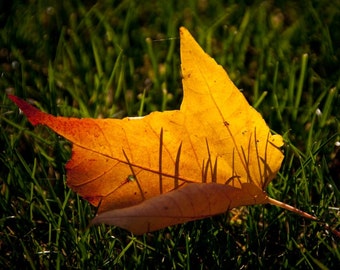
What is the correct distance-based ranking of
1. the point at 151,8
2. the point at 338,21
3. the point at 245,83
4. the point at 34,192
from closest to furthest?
the point at 34,192
the point at 245,83
the point at 338,21
the point at 151,8

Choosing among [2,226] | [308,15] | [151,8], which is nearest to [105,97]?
[2,226]

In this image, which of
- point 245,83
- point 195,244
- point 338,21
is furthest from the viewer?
point 338,21

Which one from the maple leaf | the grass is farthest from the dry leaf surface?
the grass

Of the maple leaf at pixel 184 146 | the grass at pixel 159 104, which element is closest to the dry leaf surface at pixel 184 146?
the maple leaf at pixel 184 146

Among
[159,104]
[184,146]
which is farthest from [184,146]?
[159,104]

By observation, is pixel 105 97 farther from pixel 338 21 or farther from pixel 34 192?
pixel 338 21

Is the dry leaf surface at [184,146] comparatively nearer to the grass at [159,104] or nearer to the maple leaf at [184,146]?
the maple leaf at [184,146]
